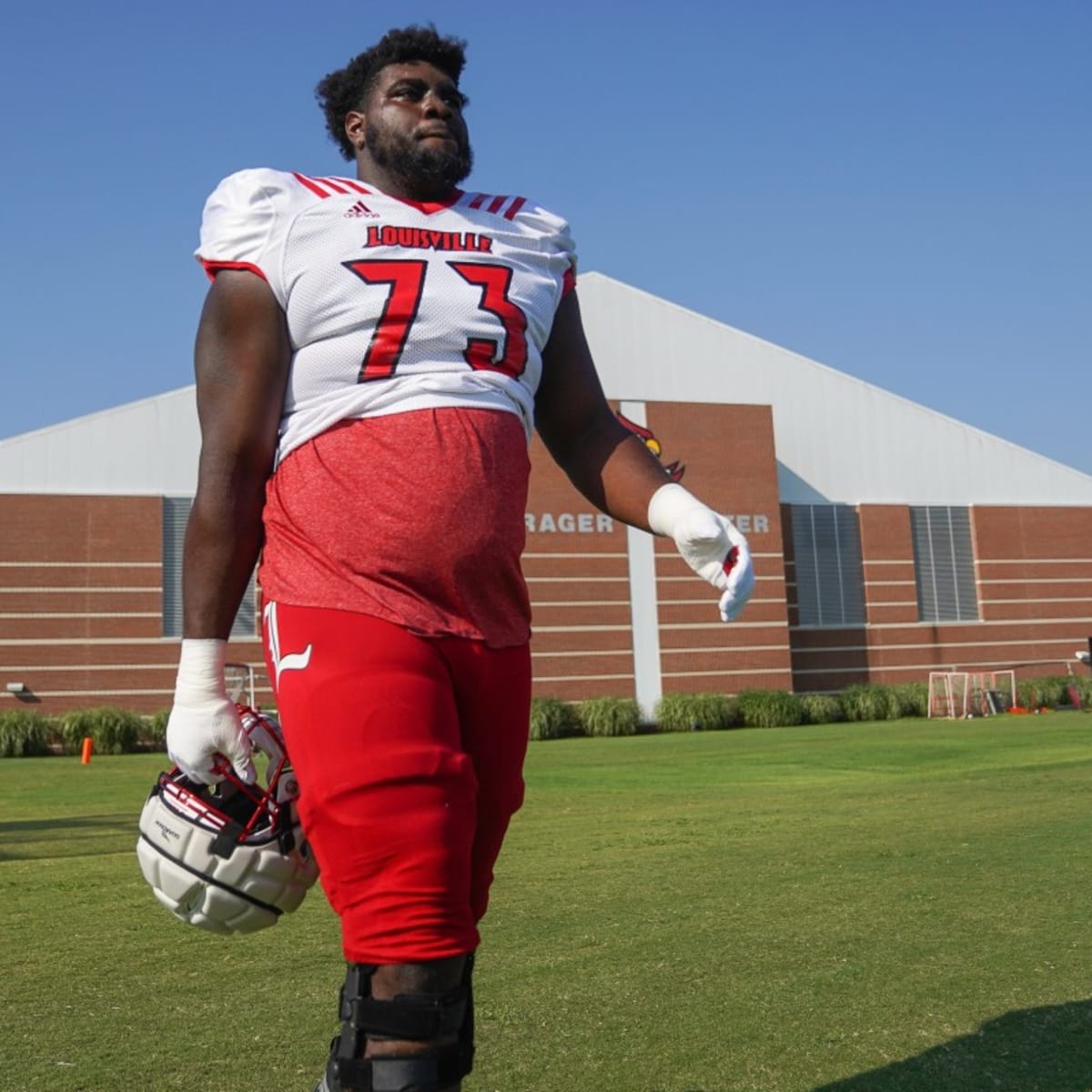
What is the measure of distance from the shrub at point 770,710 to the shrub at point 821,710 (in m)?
0.26

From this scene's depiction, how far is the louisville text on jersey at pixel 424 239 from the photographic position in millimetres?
2449

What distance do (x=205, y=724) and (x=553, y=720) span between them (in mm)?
29687

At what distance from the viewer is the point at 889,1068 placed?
325 cm

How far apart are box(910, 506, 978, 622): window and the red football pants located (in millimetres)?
38531

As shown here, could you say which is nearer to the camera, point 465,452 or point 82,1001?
point 465,452

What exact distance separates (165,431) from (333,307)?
32.1 metres

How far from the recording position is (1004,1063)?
326 centimetres

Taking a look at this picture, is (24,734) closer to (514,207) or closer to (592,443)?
(592,443)

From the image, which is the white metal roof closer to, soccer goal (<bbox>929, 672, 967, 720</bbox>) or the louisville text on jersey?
soccer goal (<bbox>929, 672, 967, 720</bbox>)

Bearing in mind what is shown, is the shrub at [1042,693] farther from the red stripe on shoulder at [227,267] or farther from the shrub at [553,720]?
the red stripe on shoulder at [227,267]

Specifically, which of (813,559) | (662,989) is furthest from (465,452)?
(813,559)

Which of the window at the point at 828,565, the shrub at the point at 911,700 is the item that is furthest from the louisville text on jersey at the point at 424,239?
the window at the point at 828,565

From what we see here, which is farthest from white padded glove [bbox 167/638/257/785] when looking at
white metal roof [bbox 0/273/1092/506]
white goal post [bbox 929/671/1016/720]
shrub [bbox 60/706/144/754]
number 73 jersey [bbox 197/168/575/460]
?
white goal post [bbox 929/671/1016/720]

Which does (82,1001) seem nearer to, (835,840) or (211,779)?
(211,779)
